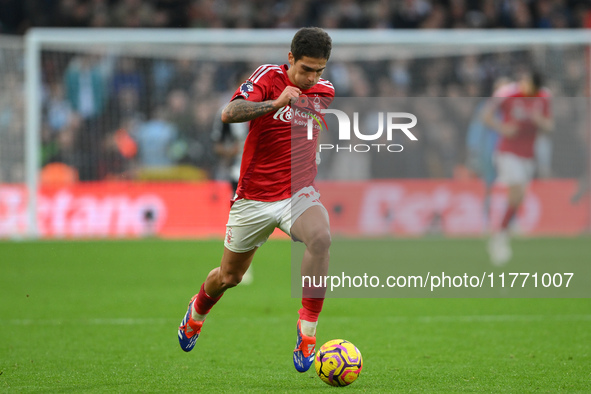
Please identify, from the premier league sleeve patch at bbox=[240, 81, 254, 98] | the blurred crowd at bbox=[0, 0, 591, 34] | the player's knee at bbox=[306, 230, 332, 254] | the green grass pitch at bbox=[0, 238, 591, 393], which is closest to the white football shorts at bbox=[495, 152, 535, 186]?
the green grass pitch at bbox=[0, 238, 591, 393]

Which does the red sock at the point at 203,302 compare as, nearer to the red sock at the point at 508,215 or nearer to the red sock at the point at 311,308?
the red sock at the point at 311,308

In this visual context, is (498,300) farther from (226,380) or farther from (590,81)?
(590,81)

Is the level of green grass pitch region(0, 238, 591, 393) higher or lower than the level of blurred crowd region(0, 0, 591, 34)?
lower

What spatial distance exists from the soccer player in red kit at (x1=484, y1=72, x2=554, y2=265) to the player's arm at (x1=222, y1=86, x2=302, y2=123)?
7.31 m

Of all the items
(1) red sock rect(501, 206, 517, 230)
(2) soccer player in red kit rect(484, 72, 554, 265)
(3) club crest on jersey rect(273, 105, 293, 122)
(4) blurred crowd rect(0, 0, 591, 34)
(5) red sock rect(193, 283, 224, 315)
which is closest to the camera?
(3) club crest on jersey rect(273, 105, 293, 122)

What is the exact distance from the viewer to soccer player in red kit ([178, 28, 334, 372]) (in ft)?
18.1

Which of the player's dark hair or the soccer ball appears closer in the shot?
the soccer ball

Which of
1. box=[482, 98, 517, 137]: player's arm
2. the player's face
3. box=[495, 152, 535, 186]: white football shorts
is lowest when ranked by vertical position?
box=[495, 152, 535, 186]: white football shorts

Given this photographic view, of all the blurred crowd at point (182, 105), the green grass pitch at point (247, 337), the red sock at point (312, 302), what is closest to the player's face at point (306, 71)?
the red sock at point (312, 302)

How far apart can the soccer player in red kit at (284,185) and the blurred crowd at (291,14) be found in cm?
1559

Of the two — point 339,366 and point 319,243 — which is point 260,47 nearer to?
point 319,243

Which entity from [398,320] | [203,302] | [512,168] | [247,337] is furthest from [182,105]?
[203,302]

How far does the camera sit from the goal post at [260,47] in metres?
15.9

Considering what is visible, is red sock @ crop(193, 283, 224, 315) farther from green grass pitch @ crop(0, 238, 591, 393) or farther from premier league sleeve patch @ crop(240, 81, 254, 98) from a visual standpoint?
premier league sleeve patch @ crop(240, 81, 254, 98)
